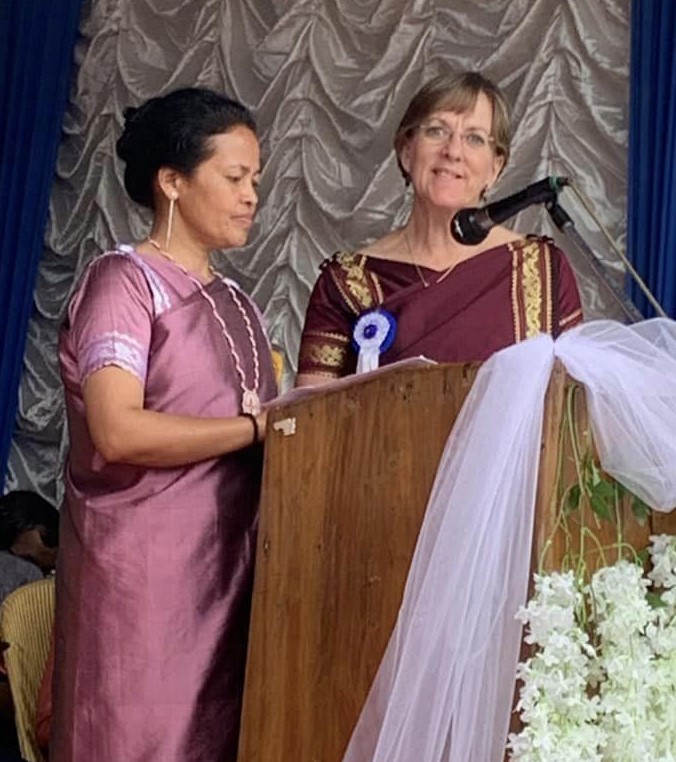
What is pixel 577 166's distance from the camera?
14.1ft

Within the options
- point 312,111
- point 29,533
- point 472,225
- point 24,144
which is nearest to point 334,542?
point 472,225

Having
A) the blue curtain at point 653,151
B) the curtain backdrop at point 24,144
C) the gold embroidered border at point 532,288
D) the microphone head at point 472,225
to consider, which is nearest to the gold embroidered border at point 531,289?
the gold embroidered border at point 532,288

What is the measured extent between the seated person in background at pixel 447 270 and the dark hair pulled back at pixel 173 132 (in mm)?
350

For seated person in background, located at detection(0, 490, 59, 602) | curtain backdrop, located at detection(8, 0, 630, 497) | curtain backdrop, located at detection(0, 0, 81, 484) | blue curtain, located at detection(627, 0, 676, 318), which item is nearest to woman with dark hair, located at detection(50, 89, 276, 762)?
blue curtain, located at detection(627, 0, 676, 318)

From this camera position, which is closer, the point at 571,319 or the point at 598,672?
the point at 598,672

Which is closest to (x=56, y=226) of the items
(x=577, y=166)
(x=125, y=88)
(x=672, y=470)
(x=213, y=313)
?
(x=125, y=88)

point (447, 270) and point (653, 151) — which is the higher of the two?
point (653, 151)

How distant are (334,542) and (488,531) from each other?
0.30 m

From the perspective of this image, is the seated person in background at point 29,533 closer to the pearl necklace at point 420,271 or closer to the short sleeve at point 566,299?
the pearl necklace at point 420,271

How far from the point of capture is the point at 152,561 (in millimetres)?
Result: 1994

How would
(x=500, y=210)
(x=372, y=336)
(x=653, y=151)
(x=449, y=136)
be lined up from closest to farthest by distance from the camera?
(x=500, y=210)
(x=372, y=336)
(x=449, y=136)
(x=653, y=151)

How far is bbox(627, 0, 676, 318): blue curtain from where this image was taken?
12.8ft

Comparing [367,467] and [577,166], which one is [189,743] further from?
[577,166]

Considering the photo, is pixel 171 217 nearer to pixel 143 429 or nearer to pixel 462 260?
pixel 143 429
